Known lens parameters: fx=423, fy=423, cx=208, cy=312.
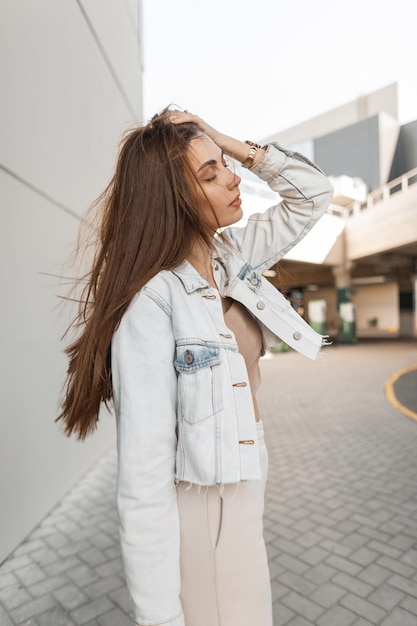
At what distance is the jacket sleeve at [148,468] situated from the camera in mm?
943

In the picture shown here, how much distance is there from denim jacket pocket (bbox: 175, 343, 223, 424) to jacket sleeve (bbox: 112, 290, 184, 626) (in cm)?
3

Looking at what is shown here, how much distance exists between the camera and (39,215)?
325 centimetres

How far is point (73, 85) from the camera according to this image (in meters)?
3.86

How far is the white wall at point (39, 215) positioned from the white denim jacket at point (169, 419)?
5.81 feet

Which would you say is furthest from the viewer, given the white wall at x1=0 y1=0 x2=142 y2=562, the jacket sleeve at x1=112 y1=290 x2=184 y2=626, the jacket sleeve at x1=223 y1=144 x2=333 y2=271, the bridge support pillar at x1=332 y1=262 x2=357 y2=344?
the bridge support pillar at x1=332 y1=262 x2=357 y2=344

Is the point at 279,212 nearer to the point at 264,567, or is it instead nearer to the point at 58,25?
the point at 264,567

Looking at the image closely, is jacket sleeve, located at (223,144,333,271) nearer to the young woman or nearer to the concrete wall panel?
the young woman

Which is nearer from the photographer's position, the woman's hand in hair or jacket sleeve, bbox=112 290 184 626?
jacket sleeve, bbox=112 290 184 626

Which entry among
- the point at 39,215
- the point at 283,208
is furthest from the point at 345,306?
the point at 283,208

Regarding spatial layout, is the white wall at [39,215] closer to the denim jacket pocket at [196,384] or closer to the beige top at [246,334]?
the beige top at [246,334]

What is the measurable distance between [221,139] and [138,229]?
1.51 ft

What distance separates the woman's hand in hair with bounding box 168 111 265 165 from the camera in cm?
124

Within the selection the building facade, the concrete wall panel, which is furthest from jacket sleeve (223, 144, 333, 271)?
the building facade

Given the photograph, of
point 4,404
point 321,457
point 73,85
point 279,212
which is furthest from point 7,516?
point 73,85
